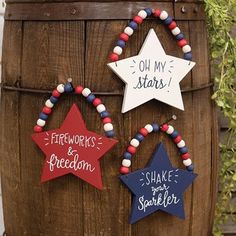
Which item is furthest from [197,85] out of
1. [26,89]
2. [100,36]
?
[26,89]

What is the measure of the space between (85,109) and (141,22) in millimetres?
240

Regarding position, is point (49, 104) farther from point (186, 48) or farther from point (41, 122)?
point (186, 48)

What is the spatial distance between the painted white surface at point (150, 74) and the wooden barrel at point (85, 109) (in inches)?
1.1

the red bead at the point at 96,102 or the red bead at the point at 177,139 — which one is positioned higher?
the red bead at the point at 96,102

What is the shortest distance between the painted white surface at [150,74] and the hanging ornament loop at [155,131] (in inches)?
2.4

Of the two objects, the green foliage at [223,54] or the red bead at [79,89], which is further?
the green foliage at [223,54]

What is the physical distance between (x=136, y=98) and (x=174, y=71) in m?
0.11

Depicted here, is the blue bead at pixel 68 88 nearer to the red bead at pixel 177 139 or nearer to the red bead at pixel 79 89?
the red bead at pixel 79 89

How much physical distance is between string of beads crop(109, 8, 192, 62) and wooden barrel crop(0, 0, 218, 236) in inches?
0.7

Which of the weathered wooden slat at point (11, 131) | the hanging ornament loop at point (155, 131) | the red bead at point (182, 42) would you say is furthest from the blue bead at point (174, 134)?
the weathered wooden slat at point (11, 131)

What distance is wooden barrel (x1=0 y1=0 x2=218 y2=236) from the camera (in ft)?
3.52

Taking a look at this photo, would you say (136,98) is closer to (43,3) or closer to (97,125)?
(97,125)

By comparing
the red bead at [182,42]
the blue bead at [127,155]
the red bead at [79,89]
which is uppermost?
the red bead at [182,42]

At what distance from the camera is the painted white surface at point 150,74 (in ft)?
3.43
